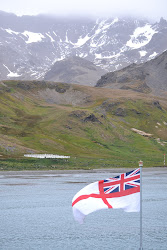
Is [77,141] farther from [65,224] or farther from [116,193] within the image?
[116,193]

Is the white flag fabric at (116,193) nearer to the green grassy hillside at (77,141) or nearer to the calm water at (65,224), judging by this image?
the calm water at (65,224)

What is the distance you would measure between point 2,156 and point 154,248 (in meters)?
88.0

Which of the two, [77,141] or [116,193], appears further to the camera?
[77,141]

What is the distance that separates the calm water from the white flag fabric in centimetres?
1176

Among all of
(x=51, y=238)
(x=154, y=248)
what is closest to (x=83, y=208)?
(x=154, y=248)

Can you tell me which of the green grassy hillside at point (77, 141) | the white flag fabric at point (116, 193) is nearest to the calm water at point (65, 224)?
the white flag fabric at point (116, 193)

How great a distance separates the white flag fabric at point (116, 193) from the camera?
22.8 metres

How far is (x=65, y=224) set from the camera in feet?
145

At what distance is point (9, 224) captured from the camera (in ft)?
144

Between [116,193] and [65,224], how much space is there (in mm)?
22366

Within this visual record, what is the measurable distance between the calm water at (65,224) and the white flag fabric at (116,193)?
38.6 ft

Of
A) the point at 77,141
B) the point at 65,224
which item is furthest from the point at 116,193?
the point at 77,141

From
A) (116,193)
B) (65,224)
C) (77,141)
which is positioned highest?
(77,141)

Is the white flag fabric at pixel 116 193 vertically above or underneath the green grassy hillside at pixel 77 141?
underneath
